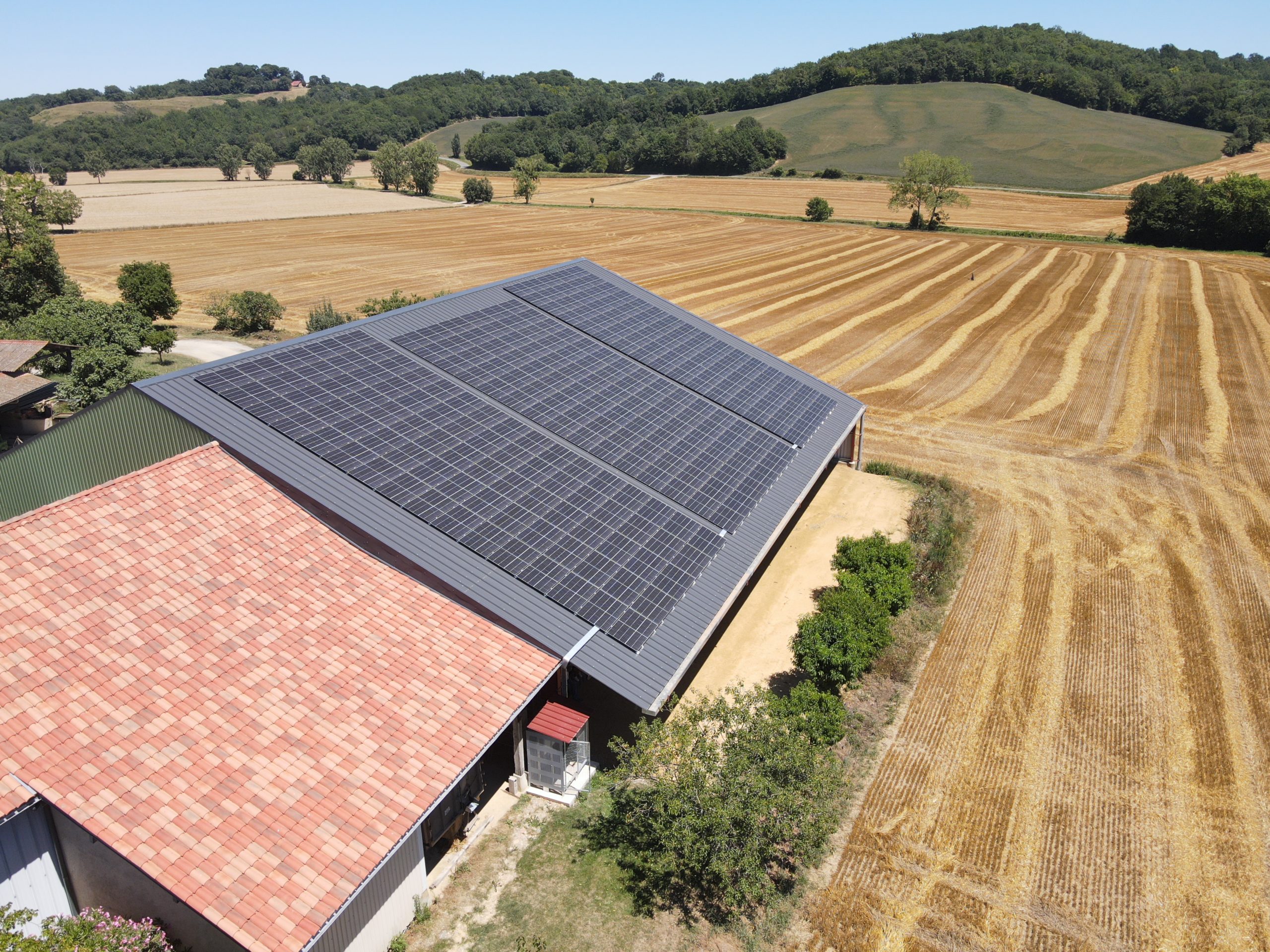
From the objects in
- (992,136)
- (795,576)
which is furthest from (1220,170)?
(795,576)

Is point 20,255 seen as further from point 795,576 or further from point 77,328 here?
point 795,576

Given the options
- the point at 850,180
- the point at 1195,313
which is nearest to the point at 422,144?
the point at 850,180

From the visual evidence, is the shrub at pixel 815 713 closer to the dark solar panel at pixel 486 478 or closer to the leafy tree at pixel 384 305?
the dark solar panel at pixel 486 478

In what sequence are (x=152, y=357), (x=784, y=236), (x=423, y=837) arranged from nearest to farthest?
(x=423, y=837) < (x=152, y=357) < (x=784, y=236)

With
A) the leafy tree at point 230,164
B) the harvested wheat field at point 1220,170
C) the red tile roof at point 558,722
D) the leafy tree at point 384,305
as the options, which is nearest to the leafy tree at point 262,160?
the leafy tree at point 230,164

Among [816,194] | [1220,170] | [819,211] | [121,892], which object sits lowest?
[121,892]

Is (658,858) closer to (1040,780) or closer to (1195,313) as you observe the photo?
(1040,780)
